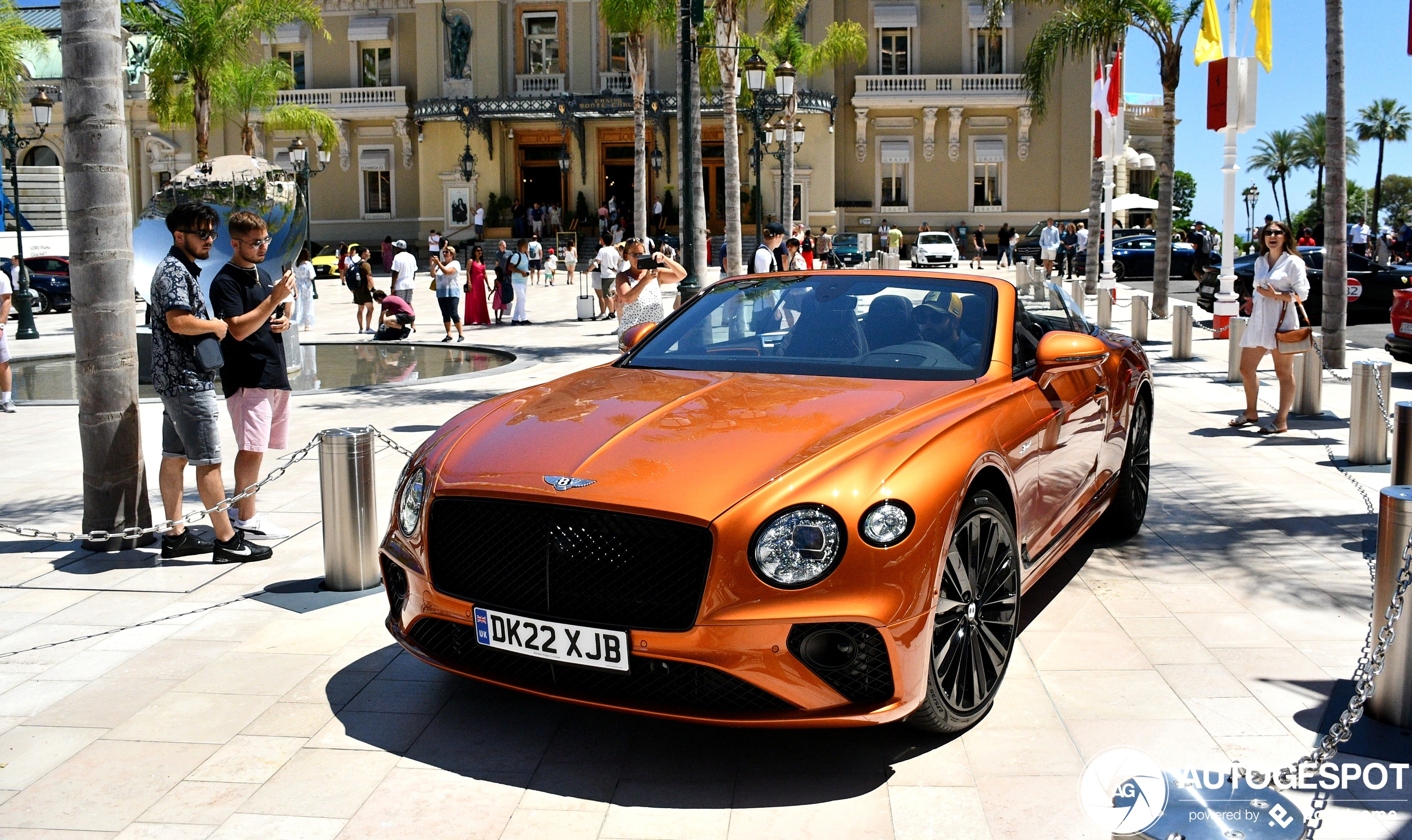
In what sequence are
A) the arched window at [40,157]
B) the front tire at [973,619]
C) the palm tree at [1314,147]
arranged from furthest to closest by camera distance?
1. the palm tree at [1314,147]
2. the arched window at [40,157]
3. the front tire at [973,619]

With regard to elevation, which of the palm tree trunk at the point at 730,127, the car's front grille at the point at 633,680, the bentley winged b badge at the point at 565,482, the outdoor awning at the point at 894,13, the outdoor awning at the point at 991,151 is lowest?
the car's front grille at the point at 633,680

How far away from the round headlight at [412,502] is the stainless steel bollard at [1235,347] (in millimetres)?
10491

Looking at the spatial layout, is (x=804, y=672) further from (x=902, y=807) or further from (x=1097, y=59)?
A: (x=1097, y=59)

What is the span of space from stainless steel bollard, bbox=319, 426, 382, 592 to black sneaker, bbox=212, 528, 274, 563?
2.71 feet

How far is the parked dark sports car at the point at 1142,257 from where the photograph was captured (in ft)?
122

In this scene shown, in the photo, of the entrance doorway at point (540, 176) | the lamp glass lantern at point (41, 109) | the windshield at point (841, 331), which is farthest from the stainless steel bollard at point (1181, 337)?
the entrance doorway at point (540, 176)

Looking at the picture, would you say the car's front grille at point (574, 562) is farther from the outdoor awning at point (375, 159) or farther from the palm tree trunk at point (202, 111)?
the outdoor awning at point (375, 159)

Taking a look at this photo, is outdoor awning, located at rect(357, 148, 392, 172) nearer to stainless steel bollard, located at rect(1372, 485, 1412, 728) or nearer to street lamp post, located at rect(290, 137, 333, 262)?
street lamp post, located at rect(290, 137, 333, 262)

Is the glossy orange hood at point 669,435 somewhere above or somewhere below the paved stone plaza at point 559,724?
above

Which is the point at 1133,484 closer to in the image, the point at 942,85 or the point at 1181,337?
the point at 1181,337

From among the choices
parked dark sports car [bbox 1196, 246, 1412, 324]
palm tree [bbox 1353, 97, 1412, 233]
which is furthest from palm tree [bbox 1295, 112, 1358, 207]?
parked dark sports car [bbox 1196, 246, 1412, 324]

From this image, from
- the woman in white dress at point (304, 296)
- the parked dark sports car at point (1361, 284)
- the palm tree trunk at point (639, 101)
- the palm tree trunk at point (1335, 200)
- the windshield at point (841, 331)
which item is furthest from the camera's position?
the palm tree trunk at point (639, 101)

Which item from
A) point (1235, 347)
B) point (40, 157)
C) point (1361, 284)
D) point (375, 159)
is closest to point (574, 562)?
point (1235, 347)

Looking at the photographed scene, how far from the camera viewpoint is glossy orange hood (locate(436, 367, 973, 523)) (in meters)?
3.79
